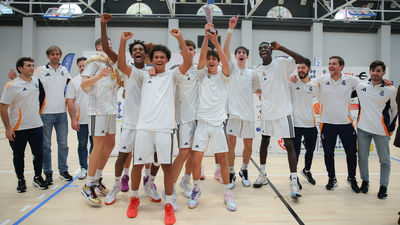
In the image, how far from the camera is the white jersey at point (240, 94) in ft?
13.4

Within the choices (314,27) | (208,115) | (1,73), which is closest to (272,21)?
Result: (314,27)

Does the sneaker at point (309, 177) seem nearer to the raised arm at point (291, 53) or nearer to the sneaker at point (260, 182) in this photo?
the sneaker at point (260, 182)

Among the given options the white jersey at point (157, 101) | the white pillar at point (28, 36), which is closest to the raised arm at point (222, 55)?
the white jersey at point (157, 101)

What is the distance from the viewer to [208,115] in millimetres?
3277

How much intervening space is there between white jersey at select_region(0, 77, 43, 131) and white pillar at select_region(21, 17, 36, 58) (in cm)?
1205

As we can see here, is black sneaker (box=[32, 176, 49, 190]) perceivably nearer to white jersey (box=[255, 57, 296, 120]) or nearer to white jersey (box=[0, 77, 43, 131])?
white jersey (box=[0, 77, 43, 131])

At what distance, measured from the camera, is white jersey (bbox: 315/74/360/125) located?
3.97m

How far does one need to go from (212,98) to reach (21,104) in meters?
2.52

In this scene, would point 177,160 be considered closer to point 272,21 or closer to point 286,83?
point 286,83

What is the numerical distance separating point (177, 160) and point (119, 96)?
3.36 meters

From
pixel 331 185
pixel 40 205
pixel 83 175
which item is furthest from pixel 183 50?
pixel 331 185

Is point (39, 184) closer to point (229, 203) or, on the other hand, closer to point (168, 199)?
point (168, 199)

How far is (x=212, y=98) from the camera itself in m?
3.29

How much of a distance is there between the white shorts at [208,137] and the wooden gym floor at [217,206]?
0.73 m
